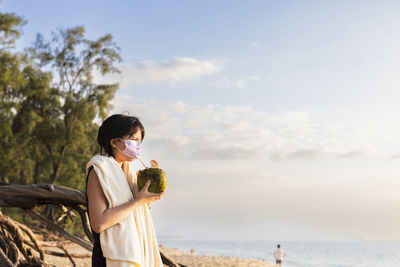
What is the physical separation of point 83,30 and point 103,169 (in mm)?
25221

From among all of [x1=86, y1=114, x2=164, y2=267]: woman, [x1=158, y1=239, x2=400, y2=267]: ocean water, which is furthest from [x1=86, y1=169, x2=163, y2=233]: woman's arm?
[x1=158, y1=239, x2=400, y2=267]: ocean water

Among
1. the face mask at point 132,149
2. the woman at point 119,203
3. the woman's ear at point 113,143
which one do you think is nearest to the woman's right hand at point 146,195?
the woman at point 119,203

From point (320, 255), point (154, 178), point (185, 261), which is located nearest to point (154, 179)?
point (154, 178)

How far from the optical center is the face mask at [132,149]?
2512 millimetres

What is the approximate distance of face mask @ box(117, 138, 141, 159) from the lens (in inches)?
98.9

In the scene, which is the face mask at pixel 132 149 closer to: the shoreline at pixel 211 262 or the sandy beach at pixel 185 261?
the sandy beach at pixel 185 261

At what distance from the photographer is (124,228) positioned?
7.84 ft

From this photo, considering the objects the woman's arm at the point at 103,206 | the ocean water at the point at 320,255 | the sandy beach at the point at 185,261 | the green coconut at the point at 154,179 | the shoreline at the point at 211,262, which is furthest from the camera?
the ocean water at the point at 320,255

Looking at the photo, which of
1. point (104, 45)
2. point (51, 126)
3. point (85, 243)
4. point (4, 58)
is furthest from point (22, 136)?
point (85, 243)

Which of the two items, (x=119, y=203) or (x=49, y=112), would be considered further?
(x=49, y=112)

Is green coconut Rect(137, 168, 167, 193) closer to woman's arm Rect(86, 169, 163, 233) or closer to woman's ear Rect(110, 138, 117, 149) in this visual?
woman's arm Rect(86, 169, 163, 233)

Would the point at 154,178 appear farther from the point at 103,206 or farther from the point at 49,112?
the point at 49,112

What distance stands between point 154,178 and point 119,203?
222 millimetres

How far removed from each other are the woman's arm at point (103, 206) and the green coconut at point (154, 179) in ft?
0.13
